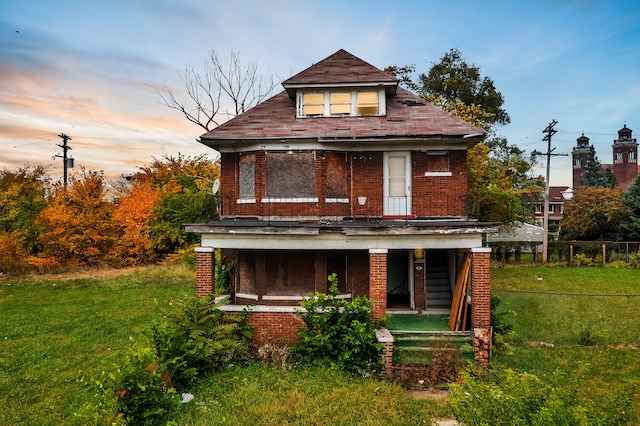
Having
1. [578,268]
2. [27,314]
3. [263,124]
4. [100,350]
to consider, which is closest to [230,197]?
[263,124]

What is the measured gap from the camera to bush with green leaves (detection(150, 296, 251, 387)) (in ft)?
29.8

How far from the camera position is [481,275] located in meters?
11.4

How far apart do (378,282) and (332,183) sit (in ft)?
13.1

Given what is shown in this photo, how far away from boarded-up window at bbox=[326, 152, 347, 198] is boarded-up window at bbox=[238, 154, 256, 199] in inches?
105

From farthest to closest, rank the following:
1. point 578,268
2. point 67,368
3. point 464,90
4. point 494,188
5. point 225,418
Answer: point 464,90, point 578,268, point 494,188, point 67,368, point 225,418

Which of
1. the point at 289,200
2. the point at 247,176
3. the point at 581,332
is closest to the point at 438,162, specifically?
the point at 289,200

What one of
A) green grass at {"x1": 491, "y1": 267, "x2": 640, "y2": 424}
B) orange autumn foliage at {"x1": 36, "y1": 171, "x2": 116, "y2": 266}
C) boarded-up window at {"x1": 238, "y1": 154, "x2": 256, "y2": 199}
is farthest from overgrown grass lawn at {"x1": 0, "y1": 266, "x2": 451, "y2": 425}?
orange autumn foliage at {"x1": 36, "y1": 171, "x2": 116, "y2": 266}

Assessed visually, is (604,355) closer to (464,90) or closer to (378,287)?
(378,287)

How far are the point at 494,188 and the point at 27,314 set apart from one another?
25.5 m

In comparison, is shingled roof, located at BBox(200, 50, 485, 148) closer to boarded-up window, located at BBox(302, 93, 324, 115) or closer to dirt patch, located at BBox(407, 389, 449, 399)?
boarded-up window, located at BBox(302, 93, 324, 115)

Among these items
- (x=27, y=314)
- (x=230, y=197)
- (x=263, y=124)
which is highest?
(x=263, y=124)

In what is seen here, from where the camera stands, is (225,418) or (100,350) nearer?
(225,418)

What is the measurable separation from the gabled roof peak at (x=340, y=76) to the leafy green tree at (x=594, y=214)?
100ft

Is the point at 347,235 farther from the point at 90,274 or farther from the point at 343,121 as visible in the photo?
the point at 90,274
